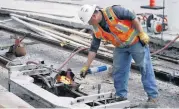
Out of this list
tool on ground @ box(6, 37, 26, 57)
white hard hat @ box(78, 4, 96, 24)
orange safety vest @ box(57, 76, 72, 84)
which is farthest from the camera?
tool on ground @ box(6, 37, 26, 57)

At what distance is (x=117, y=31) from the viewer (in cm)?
734

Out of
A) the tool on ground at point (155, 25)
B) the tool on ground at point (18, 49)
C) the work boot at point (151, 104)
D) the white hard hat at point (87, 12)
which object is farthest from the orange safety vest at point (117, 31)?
the tool on ground at point (155, 25)

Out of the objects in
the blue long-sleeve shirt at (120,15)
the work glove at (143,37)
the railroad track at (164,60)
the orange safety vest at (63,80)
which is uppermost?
the blue long-sleeve shirt at (120,15)

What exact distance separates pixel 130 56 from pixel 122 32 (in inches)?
27.6

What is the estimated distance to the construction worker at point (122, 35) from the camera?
721cm

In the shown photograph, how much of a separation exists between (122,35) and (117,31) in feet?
0.38

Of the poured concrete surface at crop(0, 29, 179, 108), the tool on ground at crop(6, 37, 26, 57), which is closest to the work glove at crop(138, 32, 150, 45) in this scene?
the poured concrete surface at crop(0, 29, 179, 108)

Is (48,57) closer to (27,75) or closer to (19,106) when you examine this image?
(27,75)

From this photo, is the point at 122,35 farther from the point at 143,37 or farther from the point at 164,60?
the point at 164,60

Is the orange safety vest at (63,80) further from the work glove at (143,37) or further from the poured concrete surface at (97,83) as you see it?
the work glove at (143,37)

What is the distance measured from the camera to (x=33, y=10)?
1814 cm

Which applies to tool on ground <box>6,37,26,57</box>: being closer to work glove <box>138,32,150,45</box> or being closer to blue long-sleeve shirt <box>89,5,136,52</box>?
blue long-sleeve shirt <box>89,5,136,52</box>

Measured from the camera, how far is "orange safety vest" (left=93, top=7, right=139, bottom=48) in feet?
23.9

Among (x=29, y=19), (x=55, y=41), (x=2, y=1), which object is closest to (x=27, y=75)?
(x=55, y=41)
